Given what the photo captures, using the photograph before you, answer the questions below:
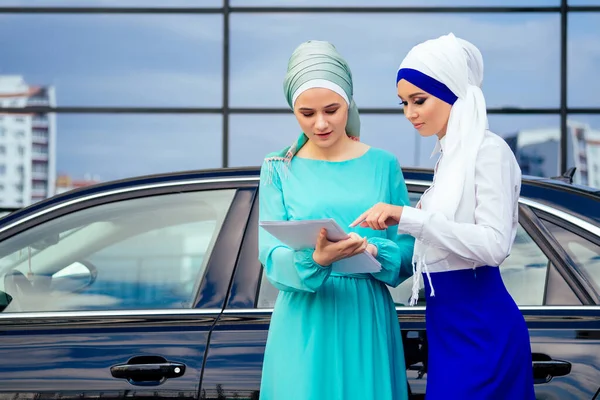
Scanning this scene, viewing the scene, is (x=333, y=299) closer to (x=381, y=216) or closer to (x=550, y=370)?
(x=381, y=216)

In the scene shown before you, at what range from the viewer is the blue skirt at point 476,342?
2.11 m

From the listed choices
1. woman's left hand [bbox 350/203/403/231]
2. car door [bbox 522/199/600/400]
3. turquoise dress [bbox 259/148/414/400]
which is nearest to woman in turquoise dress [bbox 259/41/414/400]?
turquoise dress [bbox 259/148/414/400]

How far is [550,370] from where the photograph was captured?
8.61ft

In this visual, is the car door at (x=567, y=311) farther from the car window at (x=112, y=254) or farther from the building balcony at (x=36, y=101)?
the building balcony at (x=36, y=101)

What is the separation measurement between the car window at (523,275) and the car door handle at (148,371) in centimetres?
71

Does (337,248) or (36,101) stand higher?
(36,101)

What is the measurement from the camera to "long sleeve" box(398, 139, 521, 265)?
2074 mm

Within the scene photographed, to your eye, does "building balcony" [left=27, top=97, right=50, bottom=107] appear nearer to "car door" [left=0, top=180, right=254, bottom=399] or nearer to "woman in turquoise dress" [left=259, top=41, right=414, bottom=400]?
"car door" [left=0, top=180, right=254, bottom=399]

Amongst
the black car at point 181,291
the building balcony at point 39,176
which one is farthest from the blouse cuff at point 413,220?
the building balcony at point 39,176

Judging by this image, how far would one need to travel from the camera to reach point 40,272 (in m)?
3.10

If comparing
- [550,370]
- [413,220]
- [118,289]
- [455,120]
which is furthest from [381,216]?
[118,289]

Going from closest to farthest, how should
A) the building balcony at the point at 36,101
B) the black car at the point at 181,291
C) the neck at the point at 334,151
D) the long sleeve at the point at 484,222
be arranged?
the long sleeve at the point at 484,222 → the neck at the point at 334,151 → the black car at the point at 181,291 → the building balcony at the point at 36,101

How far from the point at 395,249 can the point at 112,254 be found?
1.18 meters

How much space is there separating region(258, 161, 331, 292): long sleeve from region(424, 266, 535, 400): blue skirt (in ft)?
0.98
